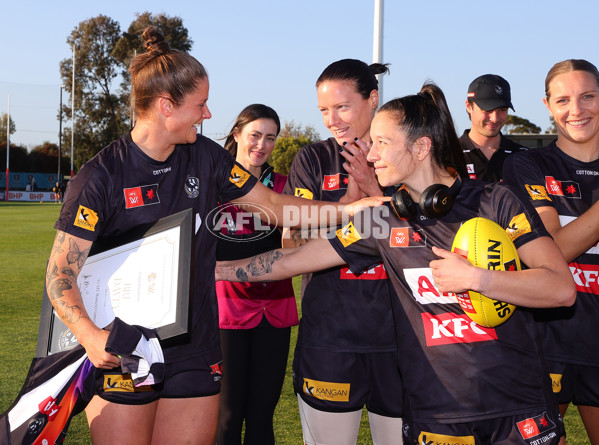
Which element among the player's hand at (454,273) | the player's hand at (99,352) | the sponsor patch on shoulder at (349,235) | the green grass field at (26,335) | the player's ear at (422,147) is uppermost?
the player's ear at (422,147)

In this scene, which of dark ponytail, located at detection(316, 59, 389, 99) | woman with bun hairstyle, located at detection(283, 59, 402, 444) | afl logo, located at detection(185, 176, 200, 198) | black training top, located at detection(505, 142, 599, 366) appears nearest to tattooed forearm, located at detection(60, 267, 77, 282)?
afl logo, located at detection(185, 176, 200, 198)

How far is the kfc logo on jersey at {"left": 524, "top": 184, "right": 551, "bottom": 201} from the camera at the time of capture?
3660mm

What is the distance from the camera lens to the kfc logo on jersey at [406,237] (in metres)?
3.00

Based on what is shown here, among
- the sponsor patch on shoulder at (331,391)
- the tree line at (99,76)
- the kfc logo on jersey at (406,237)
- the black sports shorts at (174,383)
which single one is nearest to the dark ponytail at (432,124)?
the kfc logo on jersey at (406,237)

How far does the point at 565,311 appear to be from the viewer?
3689mm

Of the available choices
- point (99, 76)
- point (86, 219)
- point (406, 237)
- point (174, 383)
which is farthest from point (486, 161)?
point (99, 76)

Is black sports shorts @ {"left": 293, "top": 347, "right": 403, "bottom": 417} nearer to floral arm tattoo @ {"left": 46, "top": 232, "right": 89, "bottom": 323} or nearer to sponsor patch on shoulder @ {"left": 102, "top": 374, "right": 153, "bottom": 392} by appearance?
sponsor patch on shoulder @ {"left": 102, "top": 374, "right": 153, "bottom": 392}

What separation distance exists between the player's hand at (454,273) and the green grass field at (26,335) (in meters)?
3.26

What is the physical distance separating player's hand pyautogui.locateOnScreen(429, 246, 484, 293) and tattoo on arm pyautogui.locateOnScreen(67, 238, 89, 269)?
5.42ft

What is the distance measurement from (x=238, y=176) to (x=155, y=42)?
88 centimetres

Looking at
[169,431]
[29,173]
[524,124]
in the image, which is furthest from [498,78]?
[524,124]

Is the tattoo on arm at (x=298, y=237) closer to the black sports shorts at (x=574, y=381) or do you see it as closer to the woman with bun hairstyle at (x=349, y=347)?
the woman with bun hairstyle at (x=349, y=347)

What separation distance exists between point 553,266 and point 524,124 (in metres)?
74.9

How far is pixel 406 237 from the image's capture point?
3.04 m
